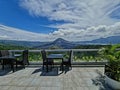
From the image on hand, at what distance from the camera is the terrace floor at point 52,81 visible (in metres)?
5.50

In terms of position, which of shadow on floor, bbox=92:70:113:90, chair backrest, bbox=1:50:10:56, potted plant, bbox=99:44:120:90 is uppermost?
chair backrest, bbox=1:50:10:56

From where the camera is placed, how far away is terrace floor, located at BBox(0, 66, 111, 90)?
5.50 meters

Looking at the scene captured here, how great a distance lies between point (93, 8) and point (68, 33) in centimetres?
1610

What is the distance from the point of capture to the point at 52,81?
Answer: 20.2 feet

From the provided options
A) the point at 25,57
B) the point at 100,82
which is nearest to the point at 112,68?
the point at 100,82

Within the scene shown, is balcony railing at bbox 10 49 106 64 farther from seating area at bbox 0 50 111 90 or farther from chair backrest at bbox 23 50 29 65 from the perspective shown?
chair backrest at bbox 23 50 29 65

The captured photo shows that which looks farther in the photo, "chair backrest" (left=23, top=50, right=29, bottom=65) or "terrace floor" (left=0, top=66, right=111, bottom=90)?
"chair backrest" (left=23, top=50, right=29, bottom=65)

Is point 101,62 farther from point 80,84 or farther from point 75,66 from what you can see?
point 80,84

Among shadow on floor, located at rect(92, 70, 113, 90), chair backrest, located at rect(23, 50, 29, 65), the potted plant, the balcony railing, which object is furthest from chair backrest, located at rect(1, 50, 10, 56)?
the potted plant

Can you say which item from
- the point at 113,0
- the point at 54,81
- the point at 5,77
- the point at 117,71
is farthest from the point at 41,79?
the point at 113,0

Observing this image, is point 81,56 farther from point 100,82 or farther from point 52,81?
point 52,81

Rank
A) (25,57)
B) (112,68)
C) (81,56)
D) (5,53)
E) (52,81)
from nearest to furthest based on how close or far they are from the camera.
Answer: (112,68) < (52,81) < (25,57) < (5,53) < (81,56)

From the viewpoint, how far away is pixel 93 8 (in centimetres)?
1017

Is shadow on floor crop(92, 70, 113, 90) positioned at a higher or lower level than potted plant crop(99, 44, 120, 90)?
lower
